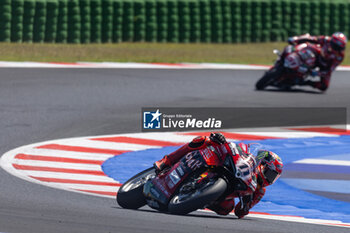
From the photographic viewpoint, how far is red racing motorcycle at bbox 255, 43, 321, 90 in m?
17.4

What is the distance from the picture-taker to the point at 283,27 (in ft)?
86.8

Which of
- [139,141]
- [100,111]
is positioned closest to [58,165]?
[139,141]

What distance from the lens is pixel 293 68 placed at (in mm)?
17531

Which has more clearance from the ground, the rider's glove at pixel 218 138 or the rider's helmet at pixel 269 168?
the rider's glove at pixel 218 138

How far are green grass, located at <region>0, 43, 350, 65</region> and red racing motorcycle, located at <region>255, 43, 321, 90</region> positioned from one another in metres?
4.06

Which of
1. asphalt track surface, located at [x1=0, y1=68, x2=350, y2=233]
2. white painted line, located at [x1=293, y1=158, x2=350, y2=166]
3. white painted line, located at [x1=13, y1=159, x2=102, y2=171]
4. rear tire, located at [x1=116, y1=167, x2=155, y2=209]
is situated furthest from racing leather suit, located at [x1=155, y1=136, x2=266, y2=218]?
white painted line, located at [x1=293, y1=158, x2=350, y2=166]

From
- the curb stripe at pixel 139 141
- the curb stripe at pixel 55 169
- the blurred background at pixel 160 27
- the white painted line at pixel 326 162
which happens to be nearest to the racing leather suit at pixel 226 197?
the curb stripe at pixel 55 169

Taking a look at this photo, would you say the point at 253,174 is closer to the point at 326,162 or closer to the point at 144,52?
the point at 326,162

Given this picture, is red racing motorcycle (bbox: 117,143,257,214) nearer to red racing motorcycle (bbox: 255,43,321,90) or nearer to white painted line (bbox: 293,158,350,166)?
white painted line (bbox: 293,158,350,166)

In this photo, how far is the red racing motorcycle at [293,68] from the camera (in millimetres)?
17438

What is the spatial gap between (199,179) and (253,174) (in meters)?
0.62

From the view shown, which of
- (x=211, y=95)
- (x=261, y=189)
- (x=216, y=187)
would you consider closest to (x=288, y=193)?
(x=261, y=189)

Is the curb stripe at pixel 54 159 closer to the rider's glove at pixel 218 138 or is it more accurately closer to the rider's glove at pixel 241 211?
the rider's glove at pixel 241 211

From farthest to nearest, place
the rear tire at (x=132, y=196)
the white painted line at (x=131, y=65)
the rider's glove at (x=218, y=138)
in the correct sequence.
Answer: the white painted line at (x=131, y=65) → the rear tire at (x=132, y=196) → the rider's glove at (x=218, y=138)
